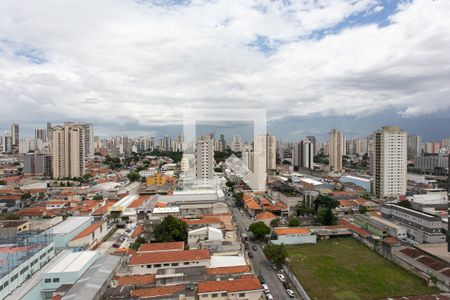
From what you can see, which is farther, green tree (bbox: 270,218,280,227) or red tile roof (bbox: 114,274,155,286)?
green tree (bbox: 270,218,280,227)

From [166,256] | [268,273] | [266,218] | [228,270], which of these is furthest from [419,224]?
[166,256]

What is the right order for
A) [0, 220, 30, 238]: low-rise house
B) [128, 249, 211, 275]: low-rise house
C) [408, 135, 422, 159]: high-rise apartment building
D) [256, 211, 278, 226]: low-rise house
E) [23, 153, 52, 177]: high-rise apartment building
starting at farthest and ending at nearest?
1. [408, 135, 422, 159]: high-rise apartment building
2. [23, 153, 52, 177]: high-rise apartment building
3. [256, 211, 278, 226]: low-rise house
4. [0, 220, 30, 238]: low-rise house
5. [128, 249, 211, 275]: low-rise house

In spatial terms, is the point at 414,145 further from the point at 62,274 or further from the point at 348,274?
the point at 62,274

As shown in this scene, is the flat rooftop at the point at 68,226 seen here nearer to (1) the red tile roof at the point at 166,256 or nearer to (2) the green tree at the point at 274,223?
(1) the red tile roof at the point at 166,256

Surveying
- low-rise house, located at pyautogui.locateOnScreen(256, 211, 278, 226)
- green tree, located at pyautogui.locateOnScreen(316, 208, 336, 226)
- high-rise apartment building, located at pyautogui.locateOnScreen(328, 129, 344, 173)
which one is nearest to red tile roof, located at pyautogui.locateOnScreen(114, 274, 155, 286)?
low-rise house, located at pyautogui.locateOnScreen(256, 211, 278, 226)

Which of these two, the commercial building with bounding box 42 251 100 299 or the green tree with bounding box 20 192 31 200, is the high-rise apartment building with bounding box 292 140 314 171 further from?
the commercial building with bounding box 42 251 100 299

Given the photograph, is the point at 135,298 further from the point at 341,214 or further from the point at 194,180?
the point at 194,180

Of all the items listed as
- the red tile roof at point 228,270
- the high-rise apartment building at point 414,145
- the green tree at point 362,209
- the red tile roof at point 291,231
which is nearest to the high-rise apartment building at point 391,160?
the green tree at point 362,209
